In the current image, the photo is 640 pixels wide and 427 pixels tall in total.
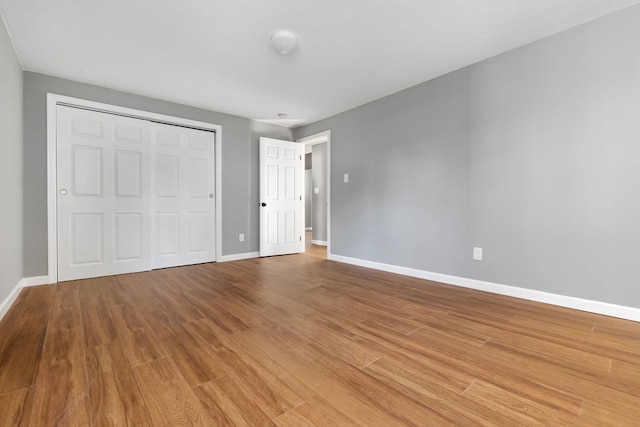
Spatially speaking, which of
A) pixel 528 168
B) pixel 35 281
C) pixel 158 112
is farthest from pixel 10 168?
pixel 528 168

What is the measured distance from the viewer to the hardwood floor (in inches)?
43.3

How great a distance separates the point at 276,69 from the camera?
9.36 feet

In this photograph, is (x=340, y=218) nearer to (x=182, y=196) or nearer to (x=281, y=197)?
(x=281, y=197)

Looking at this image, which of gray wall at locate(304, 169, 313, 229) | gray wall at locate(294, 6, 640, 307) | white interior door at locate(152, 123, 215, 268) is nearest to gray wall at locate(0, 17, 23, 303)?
white interior door at locate(152, 123, 215, 268)

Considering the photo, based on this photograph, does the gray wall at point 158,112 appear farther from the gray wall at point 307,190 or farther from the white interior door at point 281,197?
the gray wall at point 307,190

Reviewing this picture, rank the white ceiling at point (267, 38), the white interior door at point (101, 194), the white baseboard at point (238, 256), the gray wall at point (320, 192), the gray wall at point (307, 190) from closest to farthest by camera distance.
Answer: the white ceiling at point (267, 38)
the white interior door at point (101, 194)
the white baseboard at point (238, 256)
the gray wall at point (320, 192)
the gray wall at point (307, 190)

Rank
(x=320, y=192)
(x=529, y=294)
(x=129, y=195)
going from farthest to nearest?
(x=320, y=192) < (x=129, y=195) < (x=529, y=294)

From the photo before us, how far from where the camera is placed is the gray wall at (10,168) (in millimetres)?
2107

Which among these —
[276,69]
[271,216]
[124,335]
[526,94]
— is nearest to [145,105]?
[276,69]

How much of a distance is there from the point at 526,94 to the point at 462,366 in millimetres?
2414

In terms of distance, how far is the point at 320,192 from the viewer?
6273mm

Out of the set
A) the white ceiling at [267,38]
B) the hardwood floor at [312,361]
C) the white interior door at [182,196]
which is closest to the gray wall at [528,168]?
the white ceiling at [267,38]

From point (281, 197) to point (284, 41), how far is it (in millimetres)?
2790

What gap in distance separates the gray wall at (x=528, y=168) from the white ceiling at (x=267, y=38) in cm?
27
